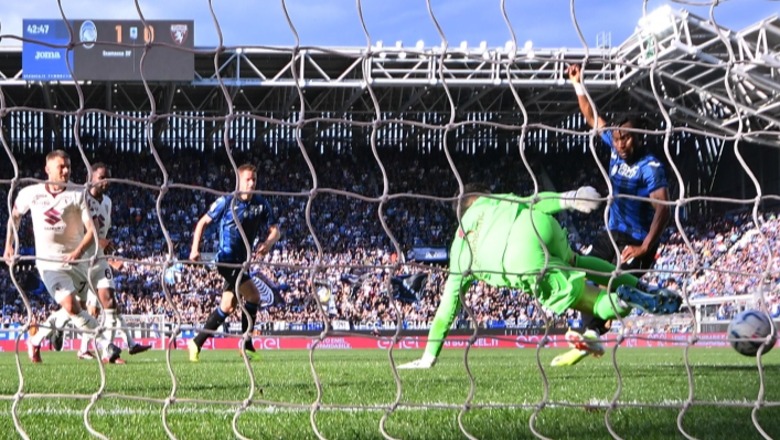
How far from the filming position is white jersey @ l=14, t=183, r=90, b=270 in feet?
23.6

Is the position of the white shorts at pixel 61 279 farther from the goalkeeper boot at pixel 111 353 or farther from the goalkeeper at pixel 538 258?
the goalkeeper at pixel 538 258

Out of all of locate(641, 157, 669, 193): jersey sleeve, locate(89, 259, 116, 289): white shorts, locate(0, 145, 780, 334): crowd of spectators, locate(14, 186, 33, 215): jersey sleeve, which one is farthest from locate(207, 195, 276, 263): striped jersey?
locate(0, 145, 780, 334): crowd of spectators

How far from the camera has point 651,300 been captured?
5.32 m

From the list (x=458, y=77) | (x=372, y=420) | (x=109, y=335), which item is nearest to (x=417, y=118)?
(x=458, y=77)

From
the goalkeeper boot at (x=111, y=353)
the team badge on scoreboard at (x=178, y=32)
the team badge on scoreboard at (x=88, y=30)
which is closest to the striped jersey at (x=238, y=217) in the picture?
the goalkeeper boot at (x=111, y=353)

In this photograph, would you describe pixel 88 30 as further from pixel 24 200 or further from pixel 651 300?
pixel 651 300

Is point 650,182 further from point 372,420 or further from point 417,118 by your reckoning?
point 417,118

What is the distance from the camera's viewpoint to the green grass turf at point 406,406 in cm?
338

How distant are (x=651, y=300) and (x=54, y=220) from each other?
4629 millimetres

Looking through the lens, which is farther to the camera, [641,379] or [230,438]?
[641,379]

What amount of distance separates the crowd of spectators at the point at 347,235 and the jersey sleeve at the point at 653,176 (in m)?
9.46

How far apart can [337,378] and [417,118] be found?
22505 mm

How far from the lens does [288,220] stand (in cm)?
2523

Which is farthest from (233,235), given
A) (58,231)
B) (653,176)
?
(653,176)
